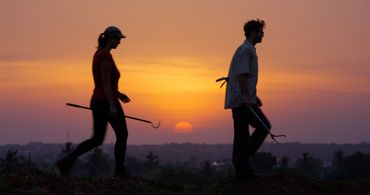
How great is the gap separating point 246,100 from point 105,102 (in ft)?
6.87

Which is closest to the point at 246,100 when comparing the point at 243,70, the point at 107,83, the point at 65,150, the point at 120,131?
the point at 243,70

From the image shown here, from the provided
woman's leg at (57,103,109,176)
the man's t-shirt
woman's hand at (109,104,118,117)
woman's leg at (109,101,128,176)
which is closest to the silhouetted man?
the man's t-shirt

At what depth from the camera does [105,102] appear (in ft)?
30.7

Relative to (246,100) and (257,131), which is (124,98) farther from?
(257,131)

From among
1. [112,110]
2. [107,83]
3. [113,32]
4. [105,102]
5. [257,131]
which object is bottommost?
[257,131]

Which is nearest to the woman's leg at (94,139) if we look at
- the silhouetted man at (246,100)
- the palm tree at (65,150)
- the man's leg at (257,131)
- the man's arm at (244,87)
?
the palm tree at (65,150)

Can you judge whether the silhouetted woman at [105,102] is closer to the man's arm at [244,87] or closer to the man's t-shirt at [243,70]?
the man's t-shirt at [243,70]

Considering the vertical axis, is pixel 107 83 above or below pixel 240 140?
above

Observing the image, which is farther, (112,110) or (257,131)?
(257,131)

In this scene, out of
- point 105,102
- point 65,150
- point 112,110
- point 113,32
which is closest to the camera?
point 112,110

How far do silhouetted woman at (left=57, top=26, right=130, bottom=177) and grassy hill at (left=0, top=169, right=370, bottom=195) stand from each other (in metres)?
0.43

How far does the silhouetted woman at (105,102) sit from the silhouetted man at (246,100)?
1687 mm

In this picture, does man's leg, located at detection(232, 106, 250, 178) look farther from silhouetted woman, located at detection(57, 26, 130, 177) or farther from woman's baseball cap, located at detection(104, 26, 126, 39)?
woman's baseball cap, located at detection(104, 26, 126, 39)

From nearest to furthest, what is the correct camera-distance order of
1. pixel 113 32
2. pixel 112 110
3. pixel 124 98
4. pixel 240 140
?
pixel 112 110 → pixel 113 32 → pixel 240 140 → pixel 124 98
